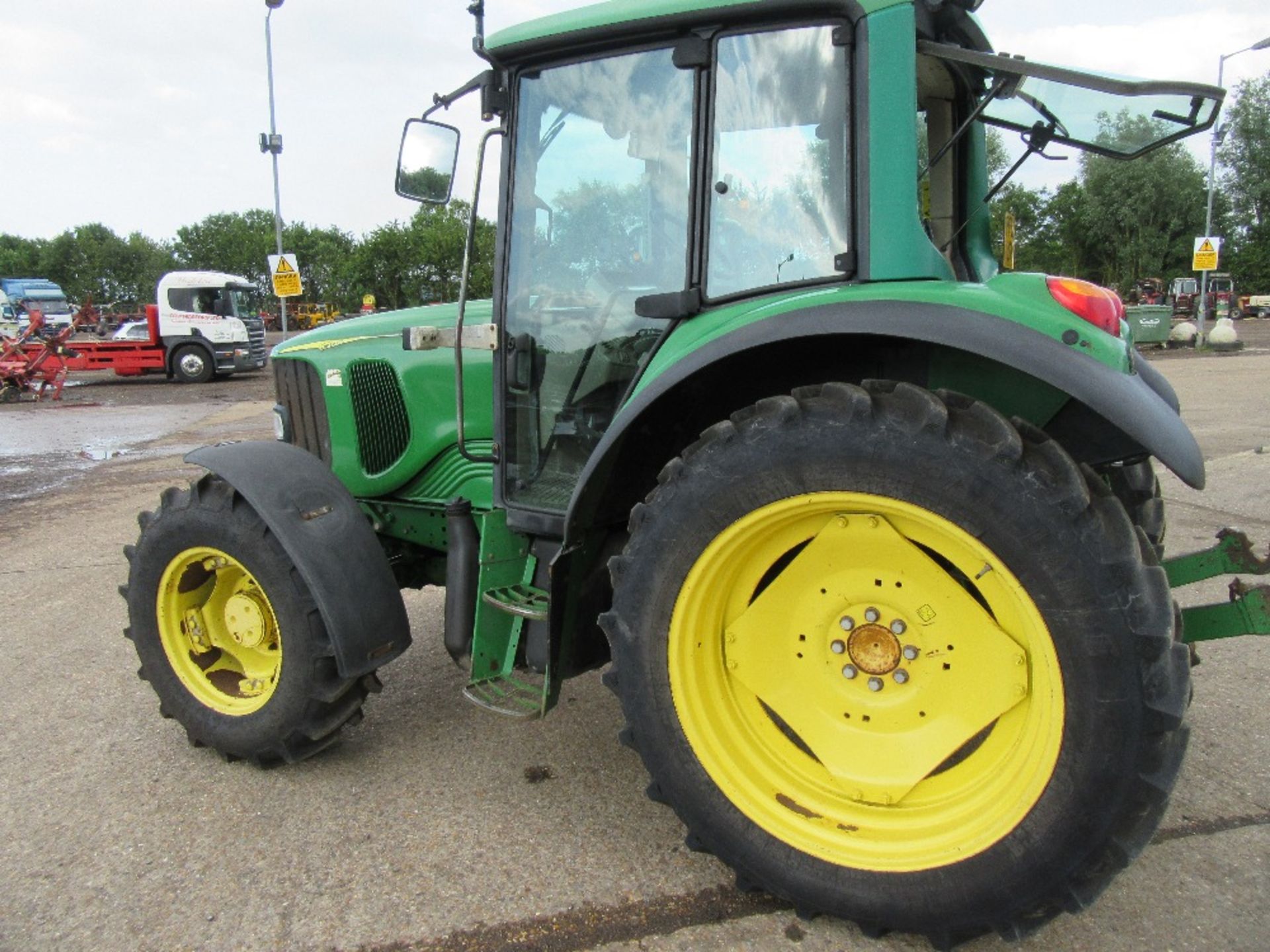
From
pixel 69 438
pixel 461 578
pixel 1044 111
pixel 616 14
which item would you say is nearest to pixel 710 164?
Answer: pixel 616 14

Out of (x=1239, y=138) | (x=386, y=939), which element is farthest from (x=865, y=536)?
(x=1239, y=138)

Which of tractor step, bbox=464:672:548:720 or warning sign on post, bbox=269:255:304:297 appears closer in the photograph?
tractor step, bbox=464:672:548:720

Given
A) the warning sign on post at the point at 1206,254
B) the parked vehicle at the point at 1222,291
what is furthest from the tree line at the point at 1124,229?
the warning sign on post at the point at 1206,254

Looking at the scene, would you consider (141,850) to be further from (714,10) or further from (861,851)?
(714,10)

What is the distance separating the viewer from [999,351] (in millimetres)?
1935

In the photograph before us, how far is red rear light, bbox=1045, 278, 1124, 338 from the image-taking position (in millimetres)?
2066

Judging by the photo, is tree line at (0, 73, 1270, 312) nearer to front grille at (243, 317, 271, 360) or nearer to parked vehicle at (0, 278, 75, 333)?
front grille at (243, 317, 271, 360)

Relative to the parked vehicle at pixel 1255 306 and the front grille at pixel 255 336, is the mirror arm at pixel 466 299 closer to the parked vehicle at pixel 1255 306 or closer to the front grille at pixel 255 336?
the front grille at pixel 255 336

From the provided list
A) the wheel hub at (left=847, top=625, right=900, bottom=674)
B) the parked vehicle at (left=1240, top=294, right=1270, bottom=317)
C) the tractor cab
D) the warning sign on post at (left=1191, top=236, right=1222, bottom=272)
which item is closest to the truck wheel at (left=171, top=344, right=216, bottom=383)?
the tractor cab

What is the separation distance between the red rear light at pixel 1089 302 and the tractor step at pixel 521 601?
1.53 m

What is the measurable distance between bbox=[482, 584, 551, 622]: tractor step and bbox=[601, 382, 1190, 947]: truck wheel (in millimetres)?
470

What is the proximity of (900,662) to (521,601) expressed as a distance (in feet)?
3.78

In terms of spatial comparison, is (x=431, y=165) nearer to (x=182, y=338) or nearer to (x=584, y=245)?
(x=584, y=245)

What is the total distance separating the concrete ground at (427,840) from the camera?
2277 millimetres
